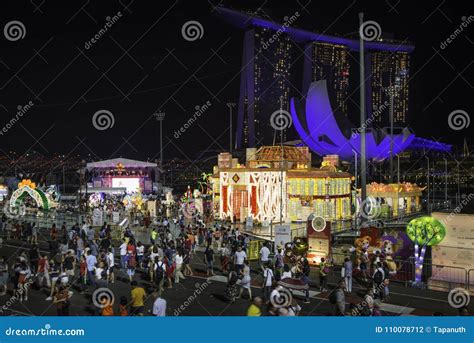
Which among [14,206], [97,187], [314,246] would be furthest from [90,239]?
[97,187]

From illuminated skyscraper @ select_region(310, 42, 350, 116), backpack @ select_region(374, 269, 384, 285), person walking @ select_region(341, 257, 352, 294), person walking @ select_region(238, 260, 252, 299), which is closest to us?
person walking @ select_region(238, 260, 252, 299)

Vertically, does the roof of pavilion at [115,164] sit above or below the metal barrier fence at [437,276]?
above

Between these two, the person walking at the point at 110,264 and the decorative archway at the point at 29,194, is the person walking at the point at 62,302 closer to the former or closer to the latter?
the person walking at the point at 110,264

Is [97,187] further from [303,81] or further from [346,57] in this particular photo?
[346,57]

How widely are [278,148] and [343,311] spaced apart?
2089 cm

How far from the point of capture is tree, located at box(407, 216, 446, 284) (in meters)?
14.2

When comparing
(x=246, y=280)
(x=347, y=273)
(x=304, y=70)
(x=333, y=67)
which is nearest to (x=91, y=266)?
(x=246, y=280)

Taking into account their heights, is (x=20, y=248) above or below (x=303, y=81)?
below

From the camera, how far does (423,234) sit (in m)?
14.5

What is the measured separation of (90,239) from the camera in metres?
18.4

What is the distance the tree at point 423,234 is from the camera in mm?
14242

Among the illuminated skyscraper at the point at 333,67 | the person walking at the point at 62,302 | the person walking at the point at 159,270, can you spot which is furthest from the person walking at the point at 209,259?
the illuminated skyscraper at the point at 333,67

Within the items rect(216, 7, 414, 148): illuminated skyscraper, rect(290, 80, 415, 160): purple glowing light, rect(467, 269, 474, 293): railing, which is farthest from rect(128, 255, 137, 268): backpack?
rect(216, 7, 414, 148): illuminated skyscraper

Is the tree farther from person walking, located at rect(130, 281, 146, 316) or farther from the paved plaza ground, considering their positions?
person walking, located at rect(130, 281, 146, 316)
